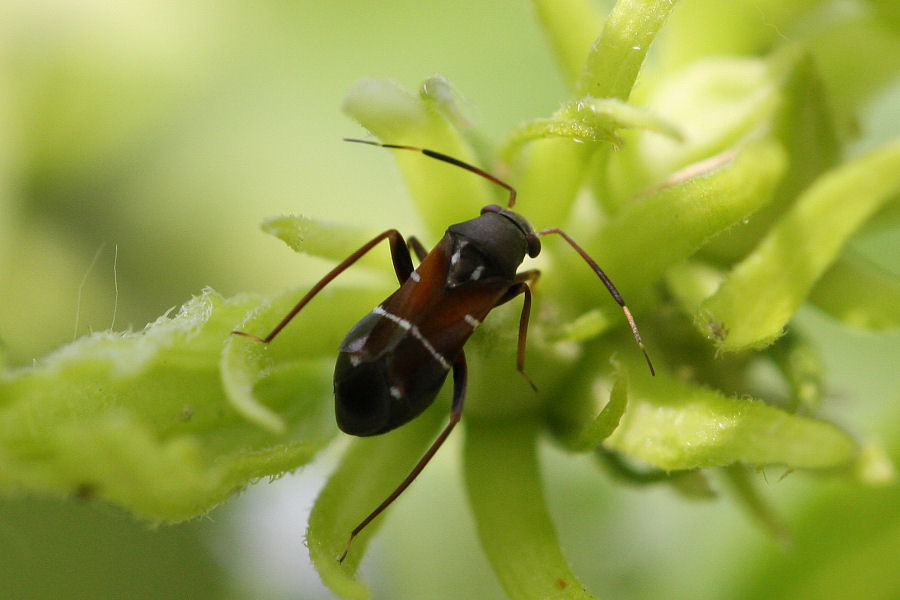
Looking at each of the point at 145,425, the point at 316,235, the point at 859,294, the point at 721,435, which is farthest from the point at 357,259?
the point at 859,294

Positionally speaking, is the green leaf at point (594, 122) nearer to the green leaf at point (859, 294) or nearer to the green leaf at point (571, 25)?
the green leaf at point (571, 25)

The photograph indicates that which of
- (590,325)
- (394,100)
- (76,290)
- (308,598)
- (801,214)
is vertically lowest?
(308,598)

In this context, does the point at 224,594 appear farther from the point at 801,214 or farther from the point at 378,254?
the point at 801,214

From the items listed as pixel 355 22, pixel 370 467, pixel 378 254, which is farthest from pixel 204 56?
pixel 370 467

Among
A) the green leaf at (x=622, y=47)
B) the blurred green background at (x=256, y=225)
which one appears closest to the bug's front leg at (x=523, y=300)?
the green leaf at (x=622, y=47)

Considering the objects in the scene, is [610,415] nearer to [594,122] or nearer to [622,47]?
[594,122]
